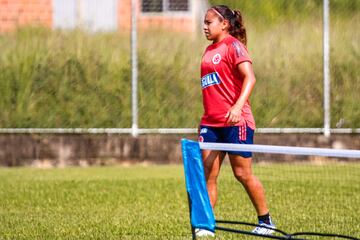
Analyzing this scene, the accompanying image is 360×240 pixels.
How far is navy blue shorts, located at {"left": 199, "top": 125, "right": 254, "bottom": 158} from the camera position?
8656 millimetres

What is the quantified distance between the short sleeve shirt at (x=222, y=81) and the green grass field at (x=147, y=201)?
96cm

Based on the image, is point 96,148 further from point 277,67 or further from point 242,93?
point 242,93

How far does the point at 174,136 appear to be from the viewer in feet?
53.3

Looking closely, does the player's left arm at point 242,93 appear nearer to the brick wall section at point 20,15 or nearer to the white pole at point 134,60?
the white pole at point 134,60

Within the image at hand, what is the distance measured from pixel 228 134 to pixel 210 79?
1.53 ft

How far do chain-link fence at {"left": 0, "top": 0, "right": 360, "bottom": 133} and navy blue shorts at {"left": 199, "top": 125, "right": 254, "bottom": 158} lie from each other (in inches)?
305

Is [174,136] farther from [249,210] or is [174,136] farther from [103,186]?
[249,210]

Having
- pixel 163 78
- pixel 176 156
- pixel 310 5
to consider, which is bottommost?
pixel 176 156

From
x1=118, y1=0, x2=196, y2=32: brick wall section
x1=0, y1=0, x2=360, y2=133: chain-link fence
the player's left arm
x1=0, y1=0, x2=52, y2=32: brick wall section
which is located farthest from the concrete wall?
the player's left arm

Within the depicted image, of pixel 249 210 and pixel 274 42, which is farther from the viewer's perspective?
pixel 274 42

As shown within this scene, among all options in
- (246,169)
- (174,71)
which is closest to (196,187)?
(246,169)

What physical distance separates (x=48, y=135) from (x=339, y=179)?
16.2 feet

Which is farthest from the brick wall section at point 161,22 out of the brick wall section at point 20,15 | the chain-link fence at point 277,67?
the brick wall section at point 20,15

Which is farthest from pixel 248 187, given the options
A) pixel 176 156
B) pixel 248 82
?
pixel 176 156
